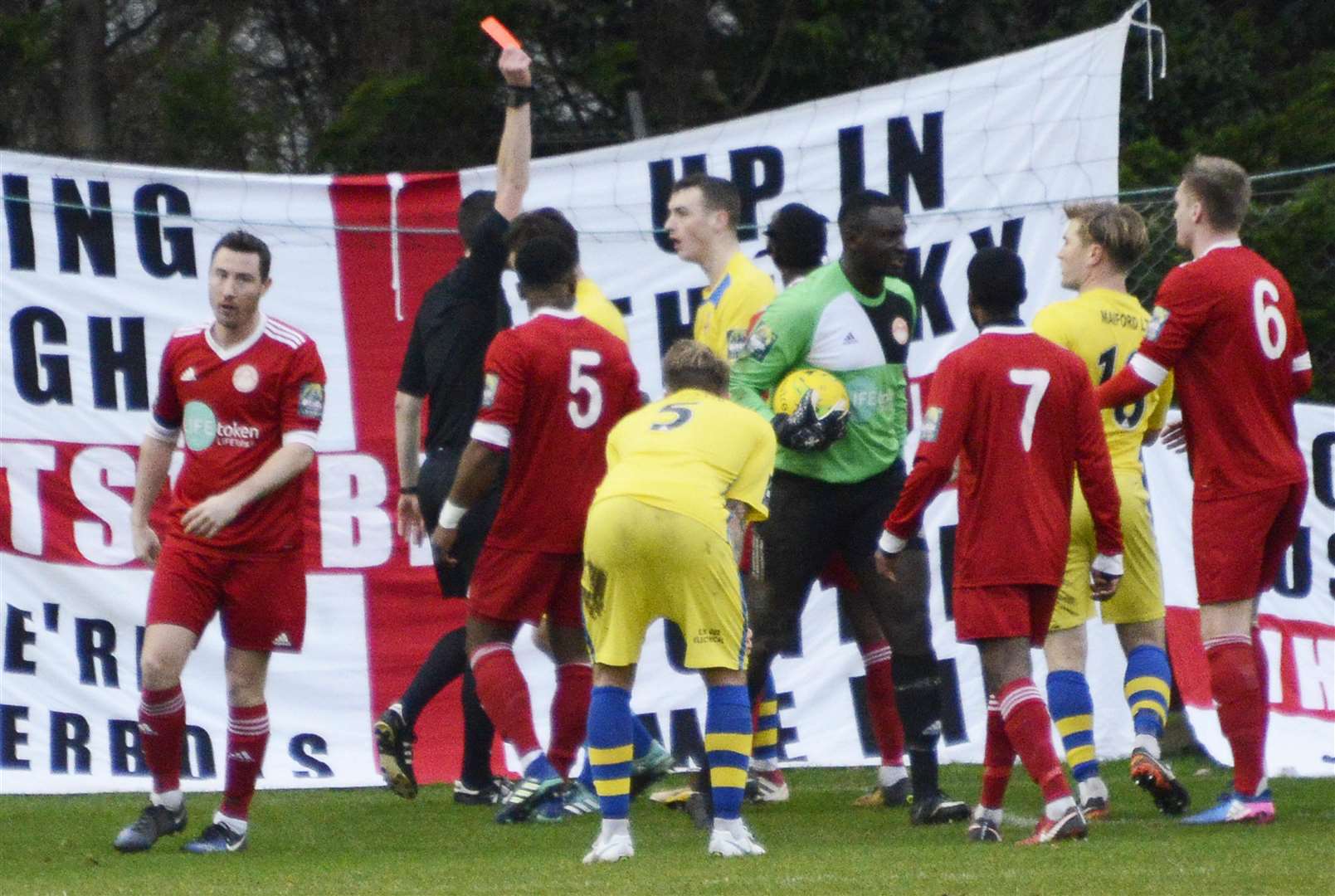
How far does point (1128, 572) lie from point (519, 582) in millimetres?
2009

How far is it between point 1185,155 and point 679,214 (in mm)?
4065

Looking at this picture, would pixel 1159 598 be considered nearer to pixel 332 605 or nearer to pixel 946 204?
pixel 946 204

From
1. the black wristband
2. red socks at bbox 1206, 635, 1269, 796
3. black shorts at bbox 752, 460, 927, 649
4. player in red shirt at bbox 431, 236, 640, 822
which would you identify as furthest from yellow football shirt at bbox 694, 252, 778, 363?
red socks at bbox 1206, 635, 1269, 796

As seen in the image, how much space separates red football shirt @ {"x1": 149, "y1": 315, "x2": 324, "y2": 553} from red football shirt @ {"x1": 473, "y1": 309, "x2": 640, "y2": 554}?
60 centimetres

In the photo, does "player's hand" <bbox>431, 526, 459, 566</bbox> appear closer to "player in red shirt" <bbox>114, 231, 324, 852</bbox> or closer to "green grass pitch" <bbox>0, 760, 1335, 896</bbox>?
"player in red shirt" <bbox>114, 231, 324, 852</bbox>

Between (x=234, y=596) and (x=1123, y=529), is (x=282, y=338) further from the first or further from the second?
(x=1123, y=529)

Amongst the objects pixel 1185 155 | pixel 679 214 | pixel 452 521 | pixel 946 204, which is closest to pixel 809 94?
pixel 1185 155

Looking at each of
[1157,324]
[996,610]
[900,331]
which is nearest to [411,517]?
[900,331]

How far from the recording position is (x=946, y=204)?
8.57 metres

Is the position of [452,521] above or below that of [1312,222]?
below

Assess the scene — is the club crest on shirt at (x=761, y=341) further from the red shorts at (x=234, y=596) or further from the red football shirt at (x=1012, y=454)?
the red shorts at (x=234, y=596)

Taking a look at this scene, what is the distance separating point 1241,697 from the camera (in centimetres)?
631

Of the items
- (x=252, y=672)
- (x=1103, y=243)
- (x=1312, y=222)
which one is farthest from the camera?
(x=1312, y=222)

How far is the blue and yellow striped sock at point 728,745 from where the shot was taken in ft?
18.8
